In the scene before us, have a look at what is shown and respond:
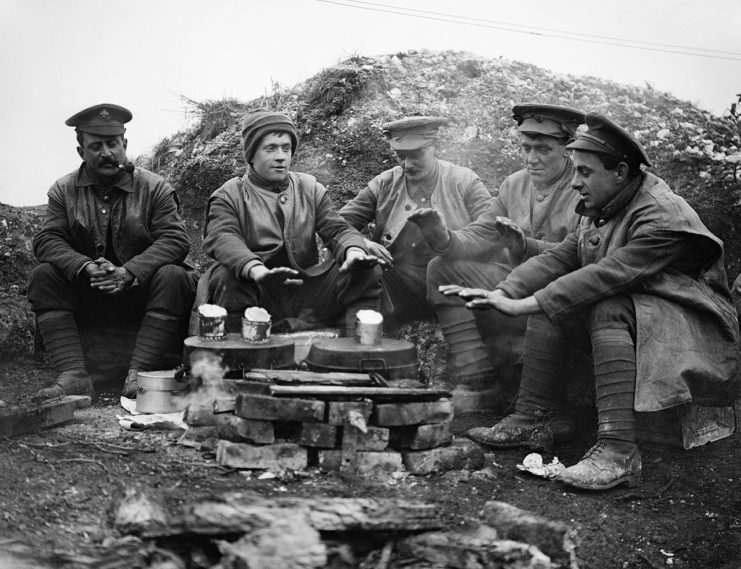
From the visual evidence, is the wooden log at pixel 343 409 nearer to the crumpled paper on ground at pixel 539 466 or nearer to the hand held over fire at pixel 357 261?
the crumpled paper on ground at pixel 539 466

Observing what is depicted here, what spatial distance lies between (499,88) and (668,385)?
5767 mm

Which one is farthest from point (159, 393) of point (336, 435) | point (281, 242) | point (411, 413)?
point (411, 413)

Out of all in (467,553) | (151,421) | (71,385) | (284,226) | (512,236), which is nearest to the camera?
(467,553)

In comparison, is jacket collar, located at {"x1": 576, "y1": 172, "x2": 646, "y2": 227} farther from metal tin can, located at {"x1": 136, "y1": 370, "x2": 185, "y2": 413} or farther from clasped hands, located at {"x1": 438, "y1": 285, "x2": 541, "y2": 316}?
metal tin can, located at {"x1": 136, "y1": 370, "x2": 185, "y2": 413}

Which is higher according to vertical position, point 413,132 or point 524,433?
point 413,132

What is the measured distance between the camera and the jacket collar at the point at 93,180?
605cm

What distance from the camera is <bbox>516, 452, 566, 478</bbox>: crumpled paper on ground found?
4.26m

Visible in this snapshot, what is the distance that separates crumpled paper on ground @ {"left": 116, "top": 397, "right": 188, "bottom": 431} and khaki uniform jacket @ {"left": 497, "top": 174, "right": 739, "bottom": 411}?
2.30 metres

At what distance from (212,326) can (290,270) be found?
24.2 inches

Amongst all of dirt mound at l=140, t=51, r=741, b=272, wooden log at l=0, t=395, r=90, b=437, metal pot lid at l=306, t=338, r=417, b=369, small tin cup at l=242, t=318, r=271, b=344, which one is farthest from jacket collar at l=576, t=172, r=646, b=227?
wooden log at l=0, t=395, r=90, b=437

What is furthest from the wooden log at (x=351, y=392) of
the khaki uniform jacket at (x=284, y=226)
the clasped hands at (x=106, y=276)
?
the clasped hands at (x=106, y=276)

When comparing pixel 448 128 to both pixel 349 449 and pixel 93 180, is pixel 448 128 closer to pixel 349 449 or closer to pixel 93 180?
pixel 93 180

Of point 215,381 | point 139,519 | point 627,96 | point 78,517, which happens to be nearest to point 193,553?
point 139,519

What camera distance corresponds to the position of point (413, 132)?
5957mm
